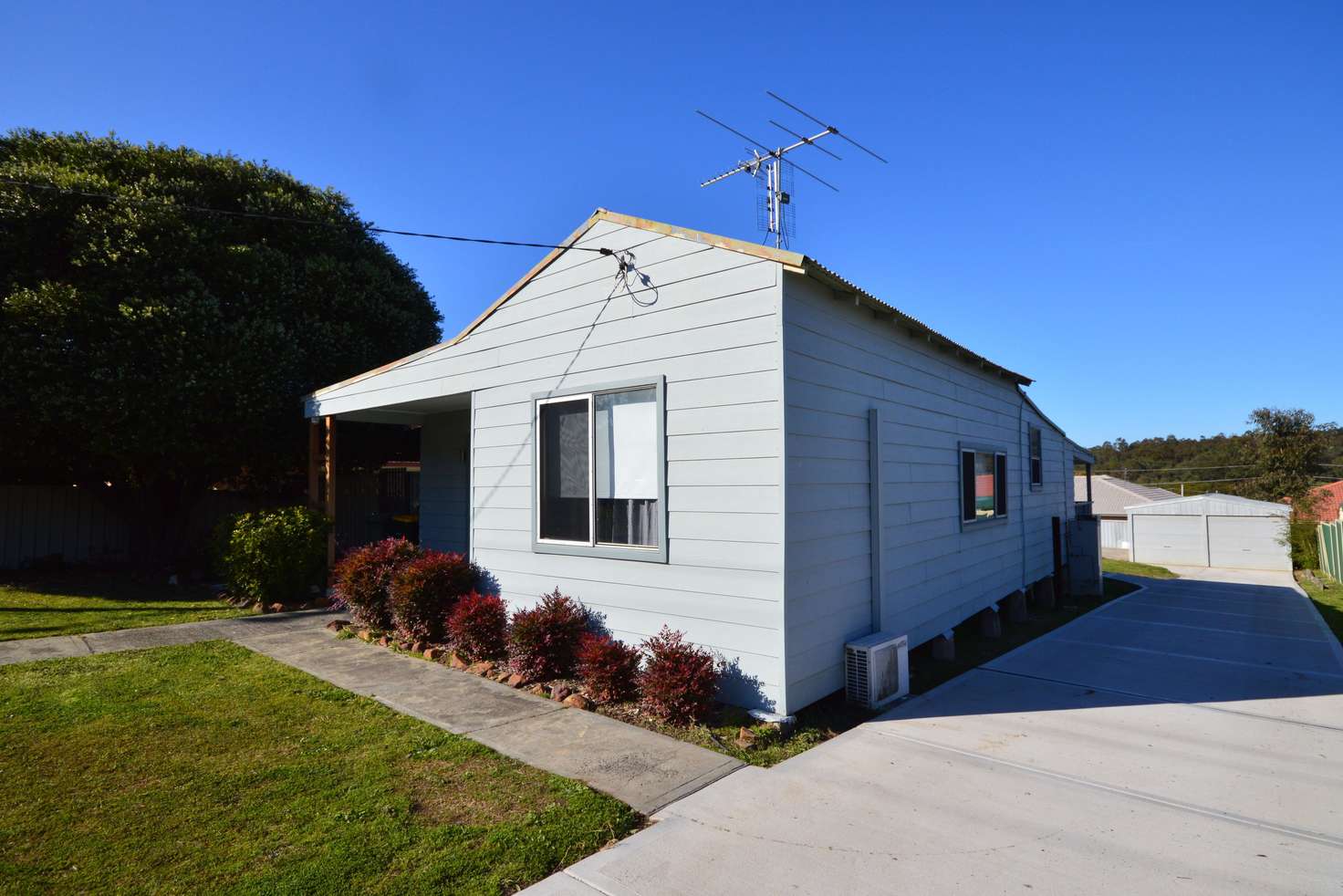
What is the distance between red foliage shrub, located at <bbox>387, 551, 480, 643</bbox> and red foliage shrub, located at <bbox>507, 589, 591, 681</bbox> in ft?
4.83

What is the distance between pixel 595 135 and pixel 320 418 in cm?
604

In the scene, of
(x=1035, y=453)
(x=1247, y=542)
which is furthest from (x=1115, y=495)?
(x=1035, y=453)

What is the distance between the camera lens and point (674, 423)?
220 inches

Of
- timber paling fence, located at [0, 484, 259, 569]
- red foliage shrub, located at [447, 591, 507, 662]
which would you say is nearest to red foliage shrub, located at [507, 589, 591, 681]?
red foliage shrub, located at [447, 591, 507, 662]

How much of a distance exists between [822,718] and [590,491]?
9.01ft

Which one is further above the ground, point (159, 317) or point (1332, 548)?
point (159, 317)

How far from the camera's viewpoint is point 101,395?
959 centimetres

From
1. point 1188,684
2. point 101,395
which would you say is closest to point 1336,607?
point 1188,684

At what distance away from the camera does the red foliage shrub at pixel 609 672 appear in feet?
17.4

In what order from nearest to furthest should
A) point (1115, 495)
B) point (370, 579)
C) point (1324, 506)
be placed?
point (370, 579), point (1324, 506), point (1115, 495)

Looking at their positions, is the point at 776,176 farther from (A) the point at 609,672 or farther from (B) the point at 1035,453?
(B) the point at 1035,453

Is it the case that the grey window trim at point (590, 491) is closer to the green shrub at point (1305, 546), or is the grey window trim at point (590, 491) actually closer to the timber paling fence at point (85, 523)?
the timber paling fence at point (85, 523)

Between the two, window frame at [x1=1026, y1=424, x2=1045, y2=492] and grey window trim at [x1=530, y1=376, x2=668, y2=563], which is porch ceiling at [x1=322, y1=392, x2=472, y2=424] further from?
window frame at [x1=1026, y1=424, x2=1045, y2=492]

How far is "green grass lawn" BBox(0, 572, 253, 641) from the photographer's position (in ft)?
26.6
